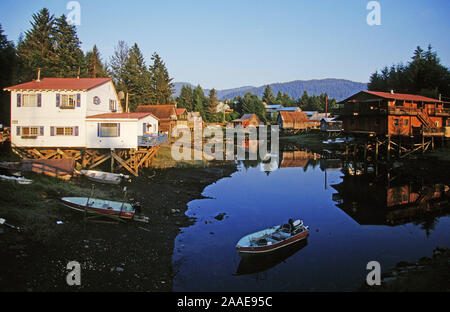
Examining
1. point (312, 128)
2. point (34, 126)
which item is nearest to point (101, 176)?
point (34, 126)

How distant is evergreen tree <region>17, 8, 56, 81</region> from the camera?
4759cm

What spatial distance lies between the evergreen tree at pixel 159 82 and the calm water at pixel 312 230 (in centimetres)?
4494

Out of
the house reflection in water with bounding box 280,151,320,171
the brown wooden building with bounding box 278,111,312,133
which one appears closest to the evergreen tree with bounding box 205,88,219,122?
the brown wooden building with bounding box 278,111,312,133

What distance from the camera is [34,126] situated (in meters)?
27.7

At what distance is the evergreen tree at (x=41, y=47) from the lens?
47594 millimetres

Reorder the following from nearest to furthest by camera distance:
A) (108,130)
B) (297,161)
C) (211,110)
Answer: (108,130)
(297,161)
(211,110)

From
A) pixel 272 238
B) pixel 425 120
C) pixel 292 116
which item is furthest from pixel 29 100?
pixel 292 116

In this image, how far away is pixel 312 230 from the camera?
19.4 m

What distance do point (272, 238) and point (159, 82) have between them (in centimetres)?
6508

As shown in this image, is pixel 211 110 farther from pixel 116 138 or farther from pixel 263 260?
pixel 263 260

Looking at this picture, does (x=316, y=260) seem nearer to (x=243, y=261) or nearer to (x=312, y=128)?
(x=243, y=261)

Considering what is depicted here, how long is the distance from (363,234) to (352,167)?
2739 centimetres

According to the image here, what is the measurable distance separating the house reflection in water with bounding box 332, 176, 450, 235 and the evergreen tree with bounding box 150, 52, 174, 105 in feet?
168

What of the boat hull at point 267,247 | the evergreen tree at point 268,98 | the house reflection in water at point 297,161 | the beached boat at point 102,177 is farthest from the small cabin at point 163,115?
the evergreen tree at point 268,98
